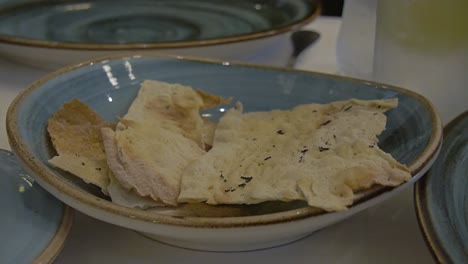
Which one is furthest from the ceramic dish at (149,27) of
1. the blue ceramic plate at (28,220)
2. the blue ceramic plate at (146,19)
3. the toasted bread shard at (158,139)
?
the blue ceramic plate at (28,220)

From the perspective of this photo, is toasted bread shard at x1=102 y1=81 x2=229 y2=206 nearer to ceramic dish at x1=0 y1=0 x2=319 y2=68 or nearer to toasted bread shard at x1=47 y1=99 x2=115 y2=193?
toasted bread shard at x1=47 y1=99 x2=115 y2=193

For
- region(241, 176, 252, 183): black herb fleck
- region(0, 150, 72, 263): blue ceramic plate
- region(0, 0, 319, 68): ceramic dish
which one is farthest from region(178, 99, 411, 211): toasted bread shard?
region(0, 0, 319, 68): ceramic dish

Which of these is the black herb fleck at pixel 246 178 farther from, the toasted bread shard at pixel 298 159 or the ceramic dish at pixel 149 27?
the ceramic dish at pixel 149 27

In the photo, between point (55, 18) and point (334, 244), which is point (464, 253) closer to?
point (334, 244)

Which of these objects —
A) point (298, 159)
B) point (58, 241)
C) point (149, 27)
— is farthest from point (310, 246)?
point (149, 27)

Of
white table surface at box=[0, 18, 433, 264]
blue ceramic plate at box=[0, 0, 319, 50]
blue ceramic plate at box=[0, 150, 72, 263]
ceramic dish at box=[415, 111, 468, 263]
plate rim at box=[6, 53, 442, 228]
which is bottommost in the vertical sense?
white table surface at box=[0, 18, 433, 264]

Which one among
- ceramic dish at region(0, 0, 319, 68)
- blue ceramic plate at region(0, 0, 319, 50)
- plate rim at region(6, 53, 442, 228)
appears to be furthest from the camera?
blue ceramic plate at region(0, 0, 319, 50)
